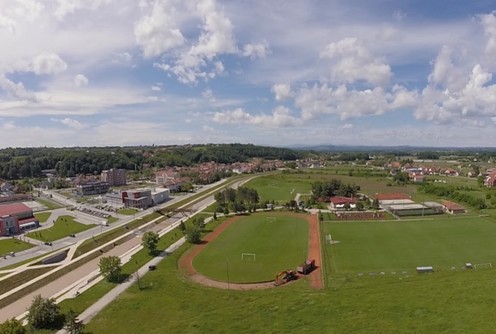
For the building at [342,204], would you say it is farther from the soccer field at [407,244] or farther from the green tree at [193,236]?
the green tree at [193,236]

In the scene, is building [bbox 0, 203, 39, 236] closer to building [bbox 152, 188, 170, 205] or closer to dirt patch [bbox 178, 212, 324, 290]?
building [bbox 152, 188, 170, 205]

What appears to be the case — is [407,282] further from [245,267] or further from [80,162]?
[80,162]

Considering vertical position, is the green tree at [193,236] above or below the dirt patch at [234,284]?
above

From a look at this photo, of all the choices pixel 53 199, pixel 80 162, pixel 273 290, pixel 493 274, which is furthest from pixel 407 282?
pixel 80 162

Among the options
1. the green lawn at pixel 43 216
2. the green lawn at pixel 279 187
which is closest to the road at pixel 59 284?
the green lawn at pixel 43 216

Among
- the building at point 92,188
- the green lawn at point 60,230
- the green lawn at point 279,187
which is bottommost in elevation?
the green lawn at point 60,230

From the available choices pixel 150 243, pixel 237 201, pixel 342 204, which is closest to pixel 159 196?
pixel 237 201
